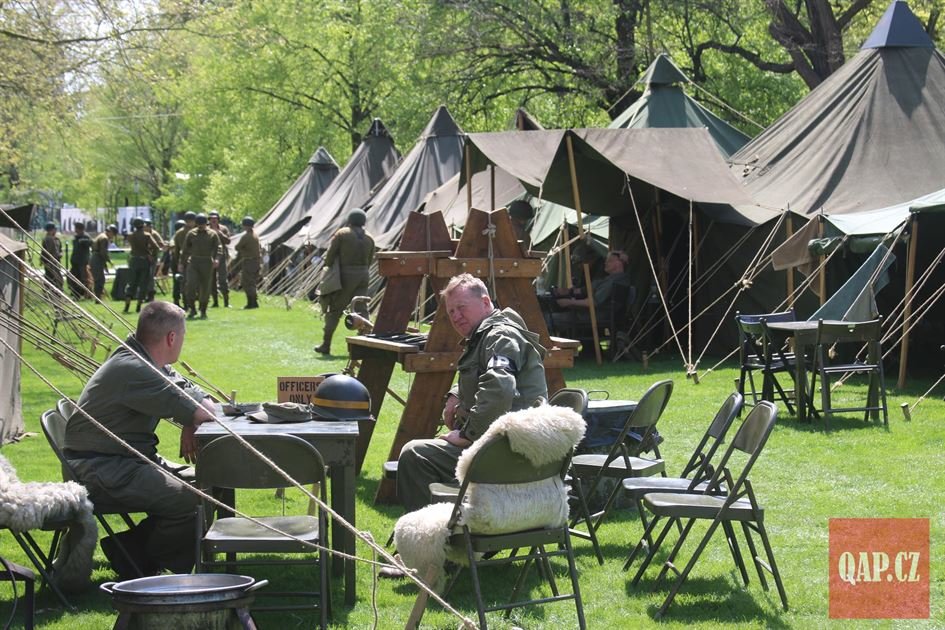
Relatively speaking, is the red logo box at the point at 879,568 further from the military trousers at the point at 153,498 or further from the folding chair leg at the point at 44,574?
the folding chair leg at the point at 44,574

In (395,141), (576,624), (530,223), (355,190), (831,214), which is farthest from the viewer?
(395,141)

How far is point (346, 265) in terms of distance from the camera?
1661 centimetres

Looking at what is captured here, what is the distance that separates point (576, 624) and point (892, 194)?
10.2 meters

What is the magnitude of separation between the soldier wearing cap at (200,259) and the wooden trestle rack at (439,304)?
48.6ft

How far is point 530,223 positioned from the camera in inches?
779

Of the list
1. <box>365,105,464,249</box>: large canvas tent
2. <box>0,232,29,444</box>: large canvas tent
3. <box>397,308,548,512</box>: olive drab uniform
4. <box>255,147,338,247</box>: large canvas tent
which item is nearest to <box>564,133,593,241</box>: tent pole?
<box>0,232,29,444</box>: large canvas tent

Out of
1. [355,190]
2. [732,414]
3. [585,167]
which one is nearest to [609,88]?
[355,190]

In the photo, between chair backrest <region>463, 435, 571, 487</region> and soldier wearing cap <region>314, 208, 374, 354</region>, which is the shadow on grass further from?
soldier wearing cap <region>314, 208, 374, 354</region>

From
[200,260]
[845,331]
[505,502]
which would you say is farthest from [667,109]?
[505,502]

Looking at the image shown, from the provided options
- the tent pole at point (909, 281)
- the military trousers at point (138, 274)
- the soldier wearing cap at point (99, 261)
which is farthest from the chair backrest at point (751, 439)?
the soldier wearing cap at point (99, 261)

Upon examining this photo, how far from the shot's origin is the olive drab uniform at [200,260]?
22.7 metres

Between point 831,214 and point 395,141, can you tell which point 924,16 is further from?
point 831,214

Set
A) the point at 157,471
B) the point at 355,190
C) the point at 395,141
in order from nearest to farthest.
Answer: the point at 157,471 < the point at 355,190 < the point at 395,141

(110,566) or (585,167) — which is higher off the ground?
(585,167)
